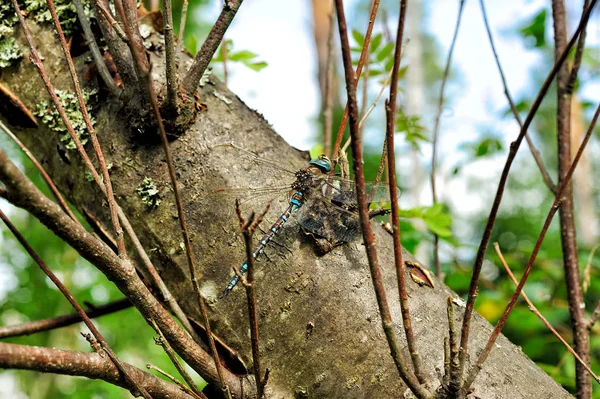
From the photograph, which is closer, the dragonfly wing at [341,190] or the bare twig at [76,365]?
the bare twig at [76,365]

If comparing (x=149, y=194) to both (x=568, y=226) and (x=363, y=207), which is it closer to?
(x=363, y=207)

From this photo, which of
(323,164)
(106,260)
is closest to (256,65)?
(323,164)

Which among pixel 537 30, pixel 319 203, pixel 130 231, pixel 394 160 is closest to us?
pixel 394 160

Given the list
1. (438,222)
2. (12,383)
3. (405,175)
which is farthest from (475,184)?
(438,222)

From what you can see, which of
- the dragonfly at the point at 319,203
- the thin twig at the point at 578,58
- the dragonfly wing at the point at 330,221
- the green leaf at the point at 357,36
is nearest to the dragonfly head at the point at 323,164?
the dragonfly at the point at 319,203

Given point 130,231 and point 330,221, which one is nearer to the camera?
point 130,231

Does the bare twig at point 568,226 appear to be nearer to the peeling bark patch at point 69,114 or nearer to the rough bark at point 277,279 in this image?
the rough bark at point 277,279
